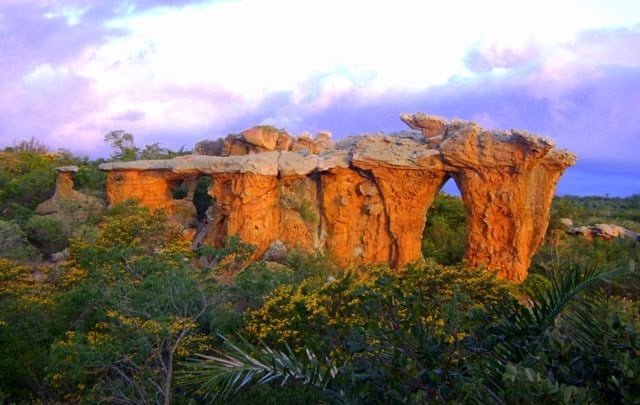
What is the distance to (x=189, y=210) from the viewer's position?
20.5 m

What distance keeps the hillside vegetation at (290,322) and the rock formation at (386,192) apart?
147 cm

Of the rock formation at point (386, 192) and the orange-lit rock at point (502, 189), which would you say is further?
the rock formation at point (386, 192)

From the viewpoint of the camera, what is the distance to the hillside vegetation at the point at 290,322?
11.0 ft

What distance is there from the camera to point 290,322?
10039 mm

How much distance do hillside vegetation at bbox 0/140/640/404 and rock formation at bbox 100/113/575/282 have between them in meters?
1.47

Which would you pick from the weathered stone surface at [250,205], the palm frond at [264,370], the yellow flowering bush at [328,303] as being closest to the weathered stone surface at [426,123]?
the weathered stone surface at [250,205]

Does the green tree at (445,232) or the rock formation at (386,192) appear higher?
the rock formation at (386,192)

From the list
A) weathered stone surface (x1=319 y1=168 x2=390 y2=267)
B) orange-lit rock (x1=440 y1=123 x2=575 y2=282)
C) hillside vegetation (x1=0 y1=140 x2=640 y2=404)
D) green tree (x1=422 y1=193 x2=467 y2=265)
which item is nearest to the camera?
hillside vegetation (x1=0 y1=140 x2=640 y2=404)

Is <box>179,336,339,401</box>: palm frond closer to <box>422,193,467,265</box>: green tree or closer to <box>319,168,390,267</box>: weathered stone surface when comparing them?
<box>319,168,390,267</box>: weathered stone surface

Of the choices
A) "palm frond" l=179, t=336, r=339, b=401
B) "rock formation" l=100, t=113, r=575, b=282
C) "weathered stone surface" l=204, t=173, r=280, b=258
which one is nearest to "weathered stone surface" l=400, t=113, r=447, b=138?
"rock formation" l=100, t=113, r=575, b=282

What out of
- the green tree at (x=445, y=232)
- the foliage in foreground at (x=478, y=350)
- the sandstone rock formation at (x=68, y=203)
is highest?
the foliage in foreground at (x=478, y=350)

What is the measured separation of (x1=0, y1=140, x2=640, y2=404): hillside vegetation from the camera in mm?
3352

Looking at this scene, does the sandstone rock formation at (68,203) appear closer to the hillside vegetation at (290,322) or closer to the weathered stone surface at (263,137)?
the hillside vegetation at (290,322)

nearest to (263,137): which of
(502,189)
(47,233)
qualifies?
(47,233)
